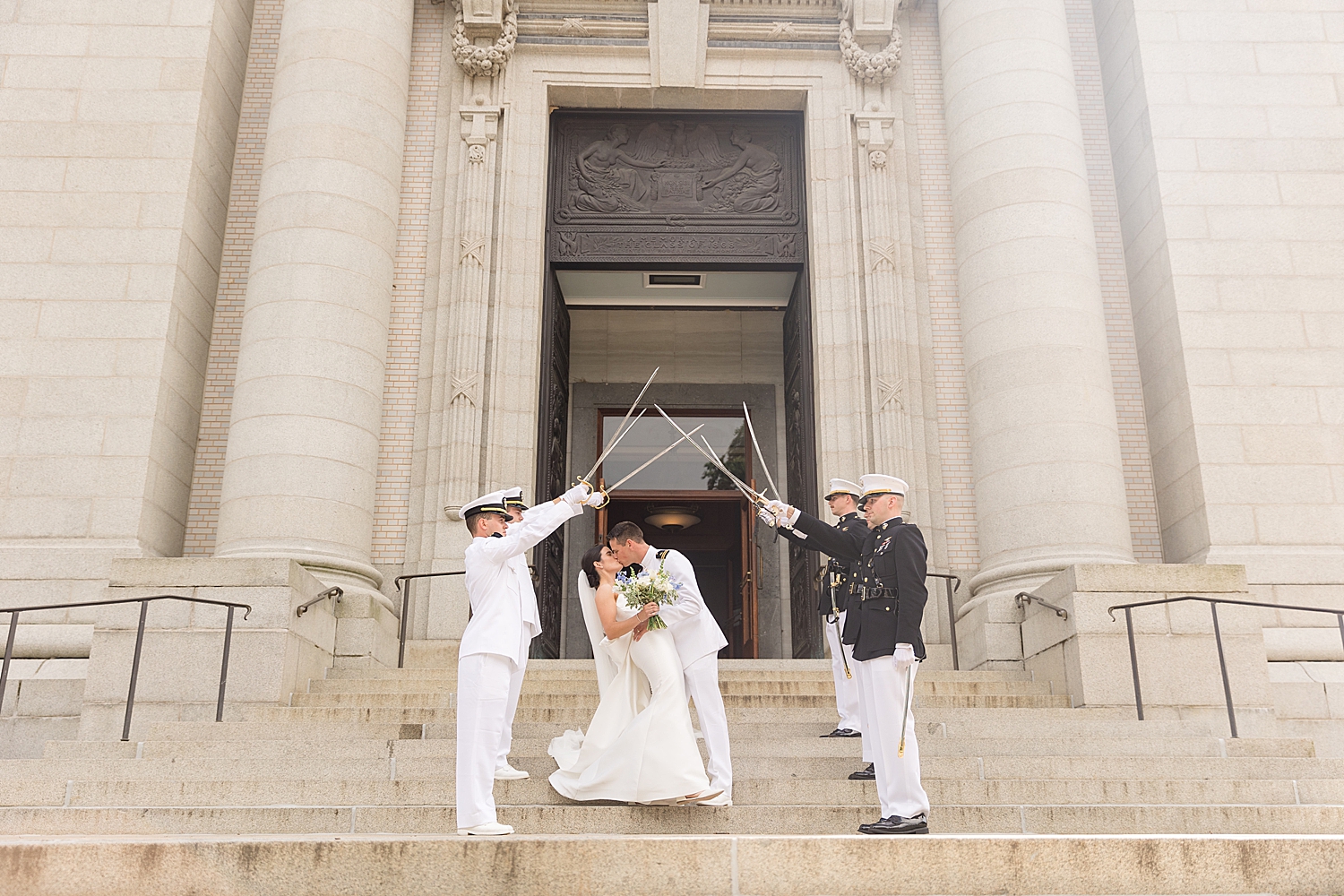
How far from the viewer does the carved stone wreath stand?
13.9m

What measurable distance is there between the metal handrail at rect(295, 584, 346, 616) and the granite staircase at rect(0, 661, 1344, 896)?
67 centimetres

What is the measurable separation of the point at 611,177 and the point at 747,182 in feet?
5.92

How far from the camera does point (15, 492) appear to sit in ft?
36.2

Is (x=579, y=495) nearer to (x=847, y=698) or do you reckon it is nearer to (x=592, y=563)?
(x=592, y=563)

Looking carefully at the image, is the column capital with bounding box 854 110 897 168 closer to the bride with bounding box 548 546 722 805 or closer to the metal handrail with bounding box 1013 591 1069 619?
the metal handrail with bounding box 1013 591 1069 619

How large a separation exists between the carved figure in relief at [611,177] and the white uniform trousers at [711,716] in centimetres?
905

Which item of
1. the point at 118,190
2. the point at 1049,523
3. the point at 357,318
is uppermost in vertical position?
the point at 118,190

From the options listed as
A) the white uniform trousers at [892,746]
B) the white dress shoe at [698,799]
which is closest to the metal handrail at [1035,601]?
the white uniform trousers at [892,746]

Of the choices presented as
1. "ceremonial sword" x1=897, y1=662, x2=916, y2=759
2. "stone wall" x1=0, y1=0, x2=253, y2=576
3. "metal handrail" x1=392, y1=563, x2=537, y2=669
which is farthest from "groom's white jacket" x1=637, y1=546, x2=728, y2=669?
"stone wall" x1=0, y1=0, x2=253, y2=576

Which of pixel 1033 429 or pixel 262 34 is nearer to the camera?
pixel 1033 429

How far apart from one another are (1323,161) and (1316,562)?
4793 millimetres

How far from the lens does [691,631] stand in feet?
21.4

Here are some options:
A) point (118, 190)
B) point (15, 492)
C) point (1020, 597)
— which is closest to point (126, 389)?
point (15, 492)

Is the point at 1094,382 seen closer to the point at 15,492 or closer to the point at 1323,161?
the point at 1323,161
